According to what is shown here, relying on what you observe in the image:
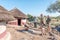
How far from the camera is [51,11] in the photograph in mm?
49250

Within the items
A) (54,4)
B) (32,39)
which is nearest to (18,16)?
(32,39)

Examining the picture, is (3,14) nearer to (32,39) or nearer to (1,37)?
(1,37)

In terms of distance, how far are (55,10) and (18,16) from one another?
19.8 metres

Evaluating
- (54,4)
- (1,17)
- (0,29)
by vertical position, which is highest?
(54,4)

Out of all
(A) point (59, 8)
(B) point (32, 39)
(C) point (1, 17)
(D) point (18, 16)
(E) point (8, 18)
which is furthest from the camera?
(A) point (59, 8)

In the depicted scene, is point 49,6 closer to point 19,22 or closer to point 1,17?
point 19,22

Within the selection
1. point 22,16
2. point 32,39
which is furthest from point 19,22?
point 32,39

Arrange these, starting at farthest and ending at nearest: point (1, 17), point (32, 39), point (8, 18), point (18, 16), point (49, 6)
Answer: point (49, 6) < point (18, 16) < point (32, 39) < point (8, 18) < point (1, 17)

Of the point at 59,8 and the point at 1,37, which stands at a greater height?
the point at 59,8

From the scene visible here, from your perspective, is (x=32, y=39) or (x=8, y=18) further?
(x=32, y=39)

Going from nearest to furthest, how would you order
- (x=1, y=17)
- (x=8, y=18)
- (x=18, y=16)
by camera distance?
(x=1, y=17) → (x=8, y=18) → (x=18, y=16)

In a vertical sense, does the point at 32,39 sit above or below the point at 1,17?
below

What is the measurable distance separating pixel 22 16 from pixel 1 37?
20.1 meters

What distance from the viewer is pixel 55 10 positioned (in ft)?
157
